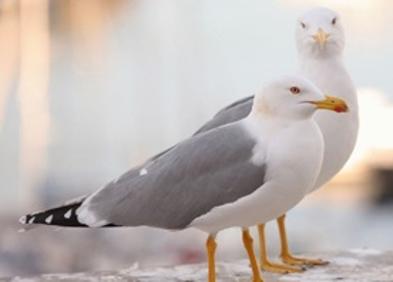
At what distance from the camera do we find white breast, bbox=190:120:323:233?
111 centimetres

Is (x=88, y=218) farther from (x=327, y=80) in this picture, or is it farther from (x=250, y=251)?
(x=327, y=80)

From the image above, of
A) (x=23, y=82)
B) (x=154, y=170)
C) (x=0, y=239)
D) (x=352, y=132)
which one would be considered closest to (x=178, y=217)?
(x=154, y=170)

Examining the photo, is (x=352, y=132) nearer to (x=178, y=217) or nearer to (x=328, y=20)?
(x=328, y=20)

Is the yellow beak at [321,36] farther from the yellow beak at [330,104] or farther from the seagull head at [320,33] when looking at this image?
the yellow beak at [330,104]

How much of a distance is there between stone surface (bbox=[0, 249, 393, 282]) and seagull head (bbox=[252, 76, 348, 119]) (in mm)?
358

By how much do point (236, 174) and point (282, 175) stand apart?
0.06 metres

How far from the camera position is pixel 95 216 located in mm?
1219

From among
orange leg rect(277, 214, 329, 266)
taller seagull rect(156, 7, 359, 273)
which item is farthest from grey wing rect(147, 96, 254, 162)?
orange leg rect(277, 214, 329, 266)

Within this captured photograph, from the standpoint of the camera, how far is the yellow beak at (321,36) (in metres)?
1.32

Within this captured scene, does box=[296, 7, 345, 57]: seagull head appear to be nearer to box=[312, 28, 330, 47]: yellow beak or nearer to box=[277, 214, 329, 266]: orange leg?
box=[312, 28, 330, 47]: yellow beak

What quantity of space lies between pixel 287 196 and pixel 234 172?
0.07m

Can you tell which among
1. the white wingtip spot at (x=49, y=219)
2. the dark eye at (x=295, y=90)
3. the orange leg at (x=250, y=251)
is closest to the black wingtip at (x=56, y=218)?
the white wingtip spot at (x=49, y=219)

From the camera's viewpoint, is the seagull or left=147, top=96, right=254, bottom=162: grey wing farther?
left=147, top=96, right=254, bottom=162: grey wing

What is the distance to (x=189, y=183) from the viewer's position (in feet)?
3.82
